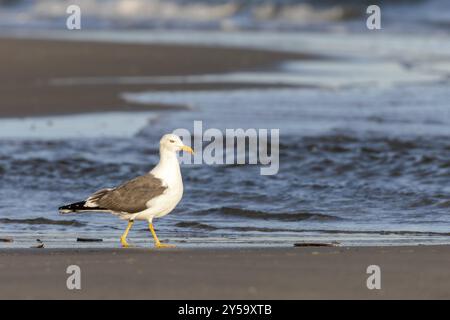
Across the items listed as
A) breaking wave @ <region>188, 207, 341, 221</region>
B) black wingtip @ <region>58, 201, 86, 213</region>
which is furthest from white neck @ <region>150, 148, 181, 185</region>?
breaking wave @ <region>188, 207, 341, 221</region>

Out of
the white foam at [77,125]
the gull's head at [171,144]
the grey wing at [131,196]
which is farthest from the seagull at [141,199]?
the white foam at [77,125]

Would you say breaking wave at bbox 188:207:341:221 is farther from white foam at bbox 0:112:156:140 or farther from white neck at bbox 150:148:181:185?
white foam at bbox 0:112:156:140

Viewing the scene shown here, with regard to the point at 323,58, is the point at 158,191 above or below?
below

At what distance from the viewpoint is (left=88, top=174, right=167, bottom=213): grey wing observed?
26.0ft

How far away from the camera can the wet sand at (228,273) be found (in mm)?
Result: 6098

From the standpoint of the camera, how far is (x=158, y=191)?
7.91 meters

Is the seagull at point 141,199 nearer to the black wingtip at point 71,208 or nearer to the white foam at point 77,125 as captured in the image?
the black wingtip at point 71,208

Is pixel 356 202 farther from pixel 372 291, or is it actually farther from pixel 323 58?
pixel 323 58

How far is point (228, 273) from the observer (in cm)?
655

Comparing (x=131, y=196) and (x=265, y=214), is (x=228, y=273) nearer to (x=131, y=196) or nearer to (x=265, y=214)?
(x=131, y=196)
